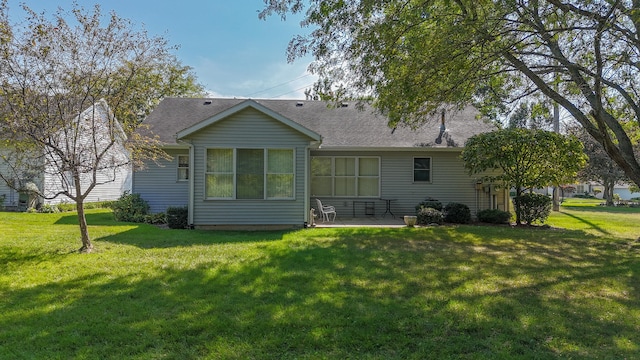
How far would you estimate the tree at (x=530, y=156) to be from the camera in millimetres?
10641

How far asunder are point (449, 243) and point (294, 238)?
3.86 metres

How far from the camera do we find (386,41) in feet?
25.8

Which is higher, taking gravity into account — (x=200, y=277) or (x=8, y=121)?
(x=8, y=121)

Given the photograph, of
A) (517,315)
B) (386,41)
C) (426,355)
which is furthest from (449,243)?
(426,355)

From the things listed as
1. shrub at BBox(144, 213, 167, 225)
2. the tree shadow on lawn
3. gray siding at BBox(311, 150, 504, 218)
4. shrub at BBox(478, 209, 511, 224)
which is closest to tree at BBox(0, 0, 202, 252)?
the tree shadow on lawn

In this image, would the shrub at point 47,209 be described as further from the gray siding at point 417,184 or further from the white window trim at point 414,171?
the white window trim at point 414,171

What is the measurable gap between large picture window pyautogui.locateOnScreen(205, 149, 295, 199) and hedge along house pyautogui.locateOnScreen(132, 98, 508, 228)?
30 mm

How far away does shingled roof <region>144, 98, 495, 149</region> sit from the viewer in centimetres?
1325

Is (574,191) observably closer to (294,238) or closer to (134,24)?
(294,238)

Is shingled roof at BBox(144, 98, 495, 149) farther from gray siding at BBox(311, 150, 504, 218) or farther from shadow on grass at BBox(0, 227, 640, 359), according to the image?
shadow on grass at BBox(0, 227, 640, 359)

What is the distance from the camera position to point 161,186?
13195 mm

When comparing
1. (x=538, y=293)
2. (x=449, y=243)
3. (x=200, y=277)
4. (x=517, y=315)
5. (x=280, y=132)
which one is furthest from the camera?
(x=280, y=132)

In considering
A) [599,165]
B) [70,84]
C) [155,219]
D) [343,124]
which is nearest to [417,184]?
[343,124]

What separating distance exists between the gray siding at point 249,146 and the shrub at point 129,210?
10.4 ft
